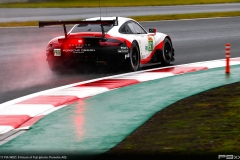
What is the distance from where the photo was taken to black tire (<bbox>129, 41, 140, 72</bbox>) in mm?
15164

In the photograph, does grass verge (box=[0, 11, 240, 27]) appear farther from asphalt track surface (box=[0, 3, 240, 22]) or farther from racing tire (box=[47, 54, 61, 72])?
racing tire (box=[47, 54, 61, 72])

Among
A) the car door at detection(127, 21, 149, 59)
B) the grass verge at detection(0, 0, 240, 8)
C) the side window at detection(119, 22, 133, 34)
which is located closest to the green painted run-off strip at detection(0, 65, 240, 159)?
the car door at detection(127, 21, 149, 59)

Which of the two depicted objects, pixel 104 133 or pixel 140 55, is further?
pixel 140 55

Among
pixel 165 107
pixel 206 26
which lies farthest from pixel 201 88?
pixel 206 26

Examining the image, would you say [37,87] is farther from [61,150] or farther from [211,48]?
[211,48]

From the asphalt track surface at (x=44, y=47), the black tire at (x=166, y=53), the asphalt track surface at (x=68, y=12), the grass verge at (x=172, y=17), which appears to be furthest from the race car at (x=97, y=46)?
the asphalt track surface at (x=68, y=12)

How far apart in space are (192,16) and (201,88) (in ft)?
68.1

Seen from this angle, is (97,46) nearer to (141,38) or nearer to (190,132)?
(141,38)

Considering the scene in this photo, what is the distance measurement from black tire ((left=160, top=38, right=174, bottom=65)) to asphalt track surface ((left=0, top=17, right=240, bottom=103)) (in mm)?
716

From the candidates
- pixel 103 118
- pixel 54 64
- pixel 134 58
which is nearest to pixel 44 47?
pixel 54 64

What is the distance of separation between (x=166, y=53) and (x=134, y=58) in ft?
5.23

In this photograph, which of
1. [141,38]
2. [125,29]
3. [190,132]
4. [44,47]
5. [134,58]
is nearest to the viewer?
[190,132]

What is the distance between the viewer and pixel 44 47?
2150 centimetres

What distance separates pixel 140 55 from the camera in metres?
15.7
